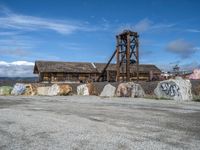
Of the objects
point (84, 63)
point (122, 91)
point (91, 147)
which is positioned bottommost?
point (91, 147)

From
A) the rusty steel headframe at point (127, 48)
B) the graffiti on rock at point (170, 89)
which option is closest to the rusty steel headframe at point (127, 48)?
the rusty steel headframe at point (127, 48)

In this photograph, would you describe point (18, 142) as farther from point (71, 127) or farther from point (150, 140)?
point (150, 140)

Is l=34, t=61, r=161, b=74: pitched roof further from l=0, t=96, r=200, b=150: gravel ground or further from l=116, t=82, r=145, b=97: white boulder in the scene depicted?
l=0, t=96, r=200, b=150: gravel ground

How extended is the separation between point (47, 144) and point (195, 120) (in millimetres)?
5244

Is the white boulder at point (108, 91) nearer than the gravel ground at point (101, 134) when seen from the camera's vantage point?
No

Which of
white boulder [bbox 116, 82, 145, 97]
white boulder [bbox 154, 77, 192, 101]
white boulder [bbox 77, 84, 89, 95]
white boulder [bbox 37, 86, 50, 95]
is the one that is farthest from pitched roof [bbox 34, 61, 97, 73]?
white boulder [bbox 154, 77, 192, 101]

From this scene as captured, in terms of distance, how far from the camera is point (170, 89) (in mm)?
20781

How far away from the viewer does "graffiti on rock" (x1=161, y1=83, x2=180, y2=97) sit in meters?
20.3

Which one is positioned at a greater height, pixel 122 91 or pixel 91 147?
pixel 122 91

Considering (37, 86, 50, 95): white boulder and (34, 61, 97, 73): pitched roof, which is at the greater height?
(34, 61, 97, 73): pitched roof

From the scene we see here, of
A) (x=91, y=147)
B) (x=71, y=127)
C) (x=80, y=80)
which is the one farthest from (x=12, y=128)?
(x=80, y=80)

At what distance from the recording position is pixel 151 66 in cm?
6003

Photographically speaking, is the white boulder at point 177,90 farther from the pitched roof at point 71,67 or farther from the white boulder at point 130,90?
the pitched roof at point 71,67

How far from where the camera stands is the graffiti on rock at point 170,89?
2034 cm
